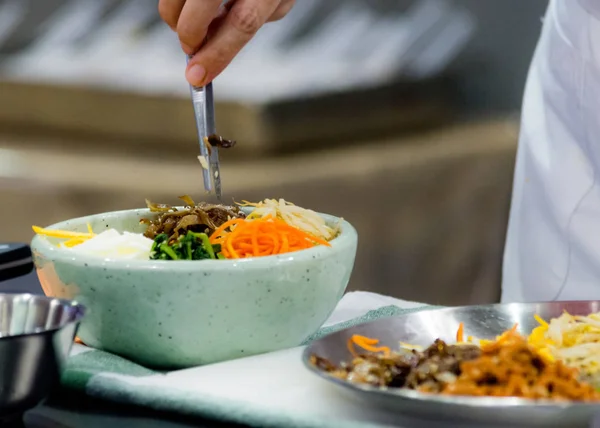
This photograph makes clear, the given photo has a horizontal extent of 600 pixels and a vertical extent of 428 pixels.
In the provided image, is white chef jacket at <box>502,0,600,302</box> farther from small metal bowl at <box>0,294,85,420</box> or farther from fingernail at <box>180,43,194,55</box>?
small metal bowl at <box>0,294,85,420</box>

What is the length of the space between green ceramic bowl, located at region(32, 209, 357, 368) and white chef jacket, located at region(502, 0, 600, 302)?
100 cm

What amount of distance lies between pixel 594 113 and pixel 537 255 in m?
0.37

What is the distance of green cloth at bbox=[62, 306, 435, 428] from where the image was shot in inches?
27.8

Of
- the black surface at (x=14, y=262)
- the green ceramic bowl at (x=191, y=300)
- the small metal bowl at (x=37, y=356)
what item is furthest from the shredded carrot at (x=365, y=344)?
the black surface at (x=14, y=262)

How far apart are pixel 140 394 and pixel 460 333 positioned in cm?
34

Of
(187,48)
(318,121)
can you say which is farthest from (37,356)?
(318,121)

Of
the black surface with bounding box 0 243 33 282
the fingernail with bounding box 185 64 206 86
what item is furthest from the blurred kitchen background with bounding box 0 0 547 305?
the fingernail with bounding box 185 64 206 86

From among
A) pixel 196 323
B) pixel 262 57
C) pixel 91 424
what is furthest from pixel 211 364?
pixel 262 57

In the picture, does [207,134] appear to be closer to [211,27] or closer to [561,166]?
[211,27]

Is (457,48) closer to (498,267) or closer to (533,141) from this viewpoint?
(498,267)

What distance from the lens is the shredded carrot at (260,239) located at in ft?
3.14

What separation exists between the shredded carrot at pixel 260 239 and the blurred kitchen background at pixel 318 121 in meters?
1.98

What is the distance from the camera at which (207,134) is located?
115cm

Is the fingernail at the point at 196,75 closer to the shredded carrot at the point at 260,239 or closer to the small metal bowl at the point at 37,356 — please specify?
the shredded carrot at the point at 260,239
